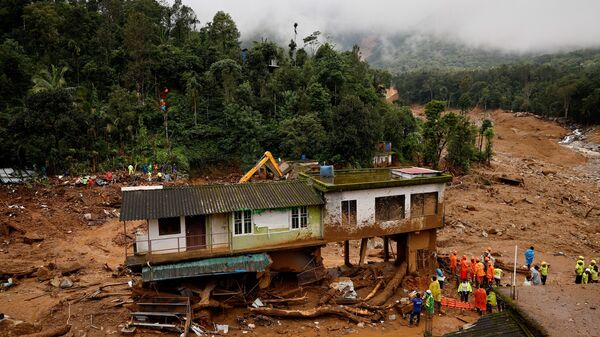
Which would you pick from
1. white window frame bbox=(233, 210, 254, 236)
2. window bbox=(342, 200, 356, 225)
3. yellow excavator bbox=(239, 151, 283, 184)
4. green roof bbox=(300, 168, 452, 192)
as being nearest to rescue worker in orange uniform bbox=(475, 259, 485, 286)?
green roof bbox=(300, 168, 452, 192)

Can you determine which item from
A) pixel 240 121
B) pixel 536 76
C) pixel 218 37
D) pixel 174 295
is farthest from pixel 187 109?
pixel 536 76

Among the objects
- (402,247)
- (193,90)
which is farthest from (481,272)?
(193,90)

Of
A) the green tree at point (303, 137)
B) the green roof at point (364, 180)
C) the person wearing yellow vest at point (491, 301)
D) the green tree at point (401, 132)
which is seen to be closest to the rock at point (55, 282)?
the green roof at point (364, 180)

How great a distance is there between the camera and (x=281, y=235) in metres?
19.0

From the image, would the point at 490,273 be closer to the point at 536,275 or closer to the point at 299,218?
the point at 536,275

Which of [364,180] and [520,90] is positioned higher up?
[520,90]

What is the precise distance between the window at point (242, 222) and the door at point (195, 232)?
1.37 metres

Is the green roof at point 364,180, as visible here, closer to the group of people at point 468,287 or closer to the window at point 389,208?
the window at point 389,208

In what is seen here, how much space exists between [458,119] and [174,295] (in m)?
42.2

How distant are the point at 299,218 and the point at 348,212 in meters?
2.33

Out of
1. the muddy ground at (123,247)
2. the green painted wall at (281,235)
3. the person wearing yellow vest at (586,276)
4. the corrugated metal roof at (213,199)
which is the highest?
the corrugated metal roof at (213,199)

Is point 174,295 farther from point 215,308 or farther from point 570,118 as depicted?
point 570,118

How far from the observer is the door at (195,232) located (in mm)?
17859

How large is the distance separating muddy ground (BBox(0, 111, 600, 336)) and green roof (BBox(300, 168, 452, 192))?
498cm
